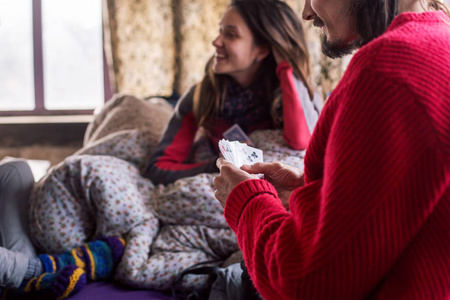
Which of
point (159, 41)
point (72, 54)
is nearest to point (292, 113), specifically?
point (159, 41)

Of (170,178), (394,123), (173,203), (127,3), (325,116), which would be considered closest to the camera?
(394,123)

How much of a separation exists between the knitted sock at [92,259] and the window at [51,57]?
273 centimetres

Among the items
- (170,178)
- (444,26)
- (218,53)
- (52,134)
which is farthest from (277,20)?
(52,134)

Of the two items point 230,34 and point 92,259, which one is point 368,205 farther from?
point 230,34

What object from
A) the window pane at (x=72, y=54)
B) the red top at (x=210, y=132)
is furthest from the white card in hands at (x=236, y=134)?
the window pane at (x=72, y=54)

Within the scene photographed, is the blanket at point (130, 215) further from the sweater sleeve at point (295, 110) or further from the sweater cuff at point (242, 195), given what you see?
the sweater cuff at point (242, 195)

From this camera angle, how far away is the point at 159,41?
12.2 feet

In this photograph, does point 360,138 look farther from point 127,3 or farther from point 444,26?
point 127,3

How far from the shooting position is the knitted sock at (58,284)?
150 centimetres

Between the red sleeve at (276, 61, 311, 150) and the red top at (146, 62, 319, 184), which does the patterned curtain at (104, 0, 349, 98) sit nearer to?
the red top at (146, 62, 319, 184)

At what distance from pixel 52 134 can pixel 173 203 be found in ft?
7.85

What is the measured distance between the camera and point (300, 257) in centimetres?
68

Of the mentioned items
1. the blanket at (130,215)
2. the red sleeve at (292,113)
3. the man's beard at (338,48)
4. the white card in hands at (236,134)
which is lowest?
the blanket at (130,215)

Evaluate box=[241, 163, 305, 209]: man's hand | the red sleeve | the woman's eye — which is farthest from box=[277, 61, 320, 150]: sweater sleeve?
box=[241, 163, 305, 209]: man's hand
